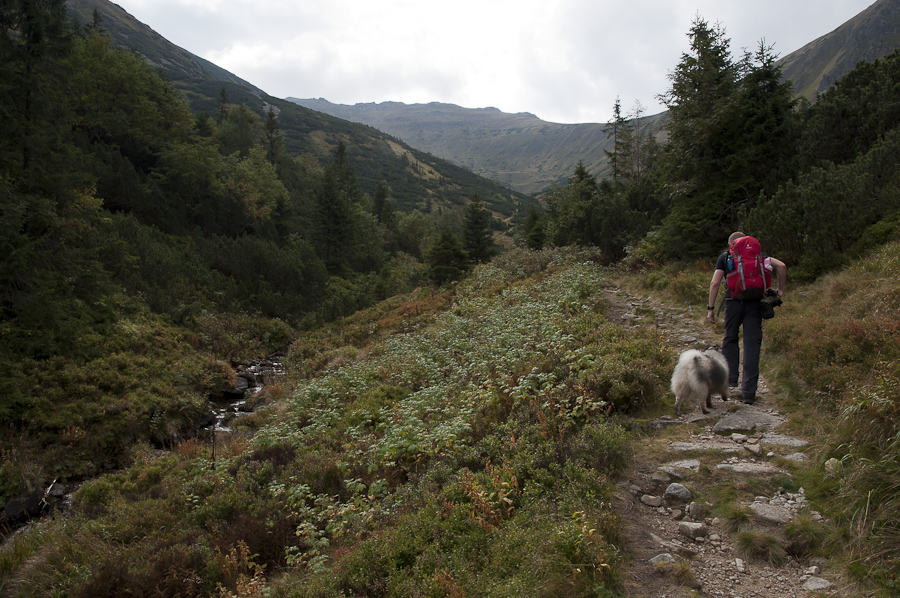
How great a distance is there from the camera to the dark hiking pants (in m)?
5.84

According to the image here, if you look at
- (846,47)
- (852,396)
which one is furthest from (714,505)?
(846,47)

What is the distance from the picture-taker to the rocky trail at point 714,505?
2926 mm

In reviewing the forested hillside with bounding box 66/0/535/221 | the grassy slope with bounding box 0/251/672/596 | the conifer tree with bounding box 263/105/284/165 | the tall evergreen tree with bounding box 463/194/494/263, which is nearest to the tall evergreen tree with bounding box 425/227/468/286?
the tall evergreen tree with bounding box 463/194/494/263

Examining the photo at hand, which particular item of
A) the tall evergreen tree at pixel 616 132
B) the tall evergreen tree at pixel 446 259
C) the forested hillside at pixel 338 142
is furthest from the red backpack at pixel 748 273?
the forested hillside at pixel 338 142

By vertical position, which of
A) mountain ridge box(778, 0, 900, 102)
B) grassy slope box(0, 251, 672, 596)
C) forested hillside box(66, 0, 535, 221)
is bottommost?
grassy slope box(0, 251, 672, 596)

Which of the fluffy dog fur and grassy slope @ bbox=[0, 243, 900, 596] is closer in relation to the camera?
grassy slope @ bbox=[0, 243, 900, 596]

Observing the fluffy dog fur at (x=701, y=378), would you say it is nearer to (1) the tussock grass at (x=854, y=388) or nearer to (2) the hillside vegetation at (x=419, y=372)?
(2) the hillside vegetation at (x=419, y=372)

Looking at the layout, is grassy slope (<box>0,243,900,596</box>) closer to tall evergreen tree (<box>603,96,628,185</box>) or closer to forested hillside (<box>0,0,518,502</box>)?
forested hillside (<box>0,0,518,502</box>)

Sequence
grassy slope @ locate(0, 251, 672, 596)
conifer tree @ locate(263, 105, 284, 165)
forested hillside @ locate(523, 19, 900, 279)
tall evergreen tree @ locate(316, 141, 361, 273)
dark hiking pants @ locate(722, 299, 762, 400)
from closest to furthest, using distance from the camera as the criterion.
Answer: grassy slope @ locate(0, 251, 672, 596) → dark hiking pants @ locate(722, 299, 762, 400) → forested hillside @ locate(523, 19, 900, 279) → tall evergreen tree @ locate(316, 141, 361, 273) → conifer tree @ locate(263, 105, 284, 165)

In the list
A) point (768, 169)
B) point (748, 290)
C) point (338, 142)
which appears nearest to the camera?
point (748, 290)

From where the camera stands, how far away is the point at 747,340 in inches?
234

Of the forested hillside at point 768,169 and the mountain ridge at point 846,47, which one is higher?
the mountain ridge at point 846,47

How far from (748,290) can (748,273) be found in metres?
0.24

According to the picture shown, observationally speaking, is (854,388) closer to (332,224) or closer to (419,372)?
(419,372)
